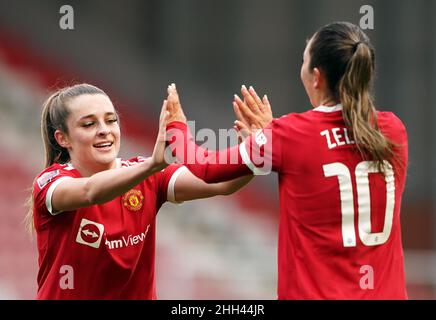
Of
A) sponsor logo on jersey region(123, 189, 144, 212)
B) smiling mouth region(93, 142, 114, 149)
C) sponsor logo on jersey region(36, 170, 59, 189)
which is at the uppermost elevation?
smiling mouth region(93, 142, 114, 149)

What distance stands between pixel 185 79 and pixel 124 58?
0.77 metres

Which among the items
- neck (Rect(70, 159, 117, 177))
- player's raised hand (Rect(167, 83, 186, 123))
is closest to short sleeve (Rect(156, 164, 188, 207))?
neck (Rect(70, 159, 117, 177))

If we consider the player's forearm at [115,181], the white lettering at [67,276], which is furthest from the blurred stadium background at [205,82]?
the player's forearm at [115,181]

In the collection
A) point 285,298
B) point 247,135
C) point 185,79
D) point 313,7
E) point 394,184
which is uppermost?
point 313,7

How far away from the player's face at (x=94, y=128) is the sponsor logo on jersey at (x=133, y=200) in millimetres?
169

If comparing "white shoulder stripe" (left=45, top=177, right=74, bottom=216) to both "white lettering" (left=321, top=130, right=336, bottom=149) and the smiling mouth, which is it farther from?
"white lettering" (left=321, top=130, right=336, bottom=149)

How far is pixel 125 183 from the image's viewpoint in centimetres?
329

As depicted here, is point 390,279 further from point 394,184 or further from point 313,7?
point 313,7

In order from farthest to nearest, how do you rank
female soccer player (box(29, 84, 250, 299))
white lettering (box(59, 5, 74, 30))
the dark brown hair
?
white lettering (box(59, 5, 74, 30)), female soccer player (box(29, 84, 250, 299)), the dark brown hair

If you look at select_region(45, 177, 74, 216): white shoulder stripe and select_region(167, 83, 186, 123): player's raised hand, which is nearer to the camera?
select_region(167, 83, 186, 123): player's raised hand

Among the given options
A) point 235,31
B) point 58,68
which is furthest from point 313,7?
point 58,68

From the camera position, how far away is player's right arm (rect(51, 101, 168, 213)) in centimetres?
320

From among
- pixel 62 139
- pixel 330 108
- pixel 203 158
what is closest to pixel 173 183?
pixel 62 139

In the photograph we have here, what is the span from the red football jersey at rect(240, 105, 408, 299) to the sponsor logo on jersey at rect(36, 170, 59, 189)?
995mm
